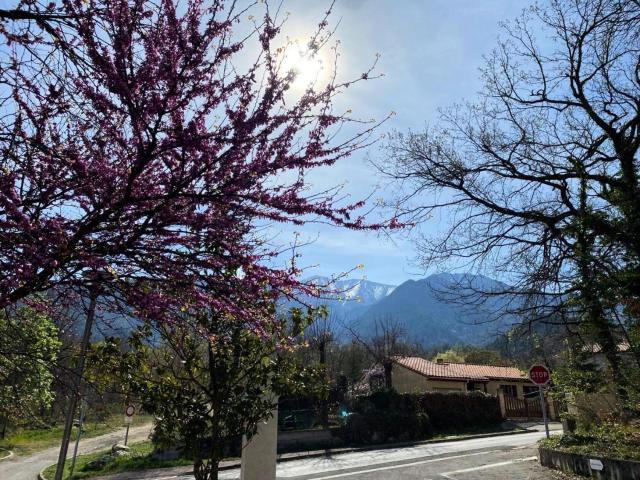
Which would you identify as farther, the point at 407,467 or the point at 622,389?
the point at 407,467

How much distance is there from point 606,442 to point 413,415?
13.7 meters

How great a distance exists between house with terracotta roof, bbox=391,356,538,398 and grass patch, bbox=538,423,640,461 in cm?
2055

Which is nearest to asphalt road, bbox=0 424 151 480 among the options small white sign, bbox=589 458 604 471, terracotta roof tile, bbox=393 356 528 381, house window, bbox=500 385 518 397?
small white sign, bbox=589 458 604 471

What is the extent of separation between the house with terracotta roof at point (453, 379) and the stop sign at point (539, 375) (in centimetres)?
1858

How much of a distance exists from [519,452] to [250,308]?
52.2 ft

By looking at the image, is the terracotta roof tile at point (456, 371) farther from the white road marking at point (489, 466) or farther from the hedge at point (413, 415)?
the white road marking at point (489, 466)

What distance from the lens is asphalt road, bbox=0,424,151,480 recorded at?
59.4ft

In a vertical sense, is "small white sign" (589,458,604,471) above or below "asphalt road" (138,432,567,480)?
above

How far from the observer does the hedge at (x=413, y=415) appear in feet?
71.3

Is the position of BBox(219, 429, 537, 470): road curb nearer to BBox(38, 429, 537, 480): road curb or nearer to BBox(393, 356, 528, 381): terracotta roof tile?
BBox(38, 429, 537, 480): road curb

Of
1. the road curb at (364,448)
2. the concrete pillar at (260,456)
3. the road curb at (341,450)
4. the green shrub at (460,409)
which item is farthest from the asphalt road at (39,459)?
the green shrub at (460,409)

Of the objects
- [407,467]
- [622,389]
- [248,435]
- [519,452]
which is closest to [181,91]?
A: [248,435]

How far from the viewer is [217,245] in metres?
3.34

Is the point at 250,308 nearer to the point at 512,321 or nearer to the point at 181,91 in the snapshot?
the point at 181,91
